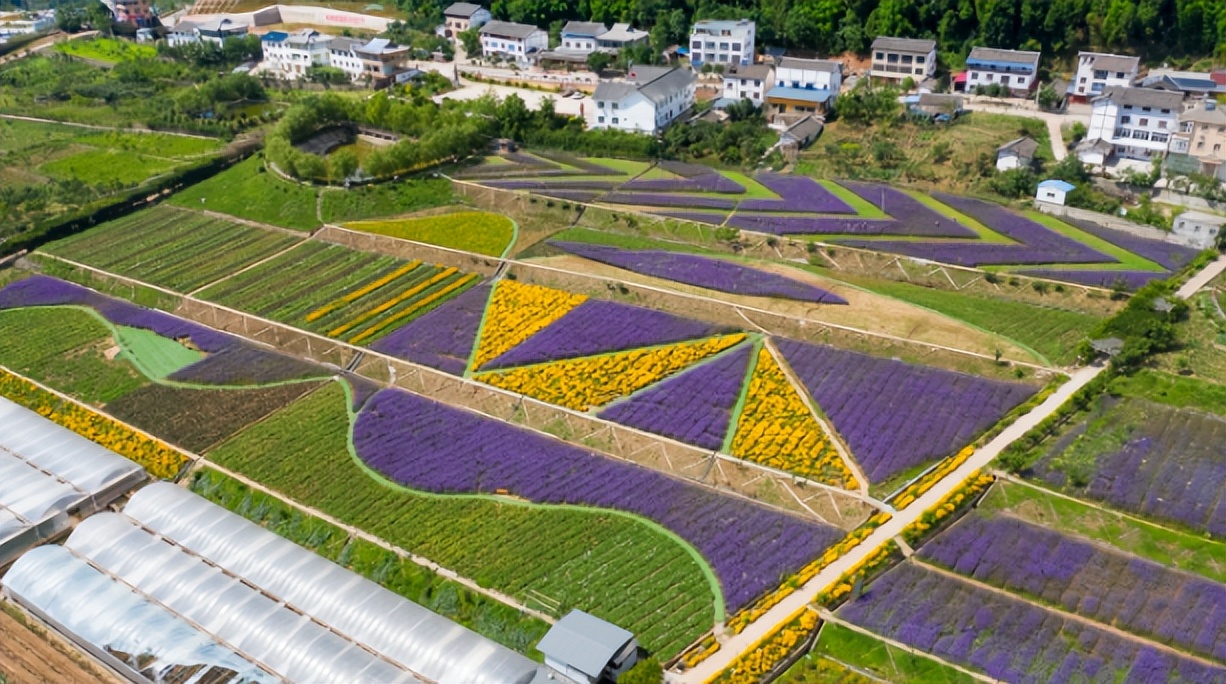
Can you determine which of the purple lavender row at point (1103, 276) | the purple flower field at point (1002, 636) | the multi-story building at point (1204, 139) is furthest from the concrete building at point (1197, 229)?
the purple flower field at point (1002, 636)

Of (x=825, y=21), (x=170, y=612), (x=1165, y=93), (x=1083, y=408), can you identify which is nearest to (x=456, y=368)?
(x=170, y=612)

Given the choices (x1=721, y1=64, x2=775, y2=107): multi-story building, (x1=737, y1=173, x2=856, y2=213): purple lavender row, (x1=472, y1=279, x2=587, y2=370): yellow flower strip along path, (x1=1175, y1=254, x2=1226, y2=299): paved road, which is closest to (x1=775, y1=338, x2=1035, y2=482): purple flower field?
(x1=472, y1=279, x2=587, y2=370): yellow flower strip along path

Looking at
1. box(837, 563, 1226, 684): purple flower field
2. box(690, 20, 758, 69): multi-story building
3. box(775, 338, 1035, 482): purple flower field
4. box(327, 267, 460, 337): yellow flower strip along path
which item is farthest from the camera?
box(690, 20, 758, 69): multi-story building

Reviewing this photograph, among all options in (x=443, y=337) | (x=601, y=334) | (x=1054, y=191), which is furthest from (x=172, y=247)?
(x=1054, y=191)

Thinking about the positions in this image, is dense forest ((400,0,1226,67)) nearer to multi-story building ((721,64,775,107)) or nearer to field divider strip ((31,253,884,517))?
multi-story building ((721,64,775,107))

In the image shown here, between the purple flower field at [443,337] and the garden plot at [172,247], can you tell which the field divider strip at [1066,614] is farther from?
the garden plot at [172,247]

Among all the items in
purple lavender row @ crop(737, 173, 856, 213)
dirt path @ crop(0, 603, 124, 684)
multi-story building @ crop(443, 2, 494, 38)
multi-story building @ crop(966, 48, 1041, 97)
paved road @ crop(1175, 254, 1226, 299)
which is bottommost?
dirt path @ crop(0, 603, 124, 684)

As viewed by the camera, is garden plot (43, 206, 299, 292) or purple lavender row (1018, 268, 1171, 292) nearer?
purple lavender row (1018, 268, 1171, 292)

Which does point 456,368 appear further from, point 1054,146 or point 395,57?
point 395,57
